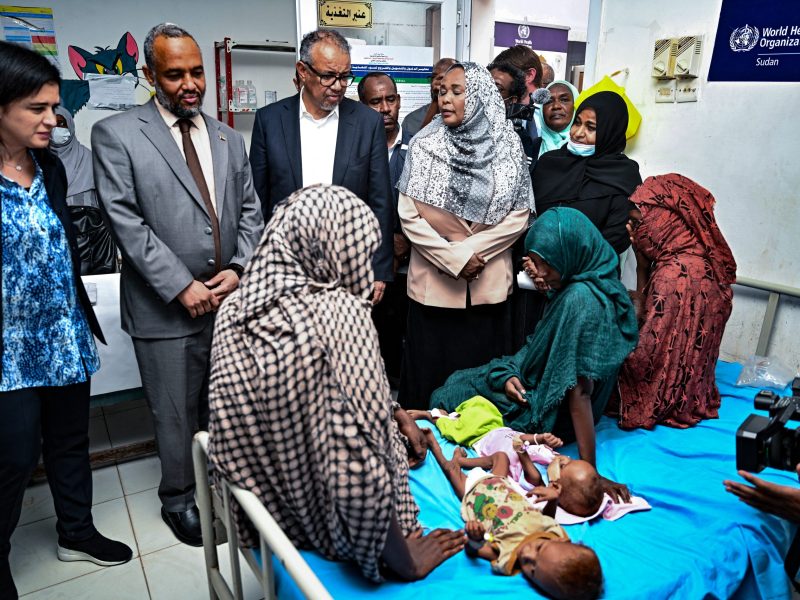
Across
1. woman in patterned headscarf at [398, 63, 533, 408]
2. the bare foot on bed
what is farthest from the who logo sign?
the bare foot on bed

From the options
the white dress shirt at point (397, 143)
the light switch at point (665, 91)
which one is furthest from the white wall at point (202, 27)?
the light switch at point (665, 91)

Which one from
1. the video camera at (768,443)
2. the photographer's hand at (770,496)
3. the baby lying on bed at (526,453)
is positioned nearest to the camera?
the video camera at (768,443)

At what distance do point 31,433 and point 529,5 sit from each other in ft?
24.7

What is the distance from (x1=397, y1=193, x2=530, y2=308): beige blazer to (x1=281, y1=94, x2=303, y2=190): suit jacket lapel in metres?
0.53

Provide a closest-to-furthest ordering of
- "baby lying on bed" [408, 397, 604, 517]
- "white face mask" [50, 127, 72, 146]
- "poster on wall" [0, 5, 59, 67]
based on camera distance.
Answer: "baby lying on bed" [408, 397, 604, 517] < "white face mask" [50, 127, 72, 146] < "poster on wall" [0, 5, 59, 67]

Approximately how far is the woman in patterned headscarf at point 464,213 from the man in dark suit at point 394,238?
0.38 m

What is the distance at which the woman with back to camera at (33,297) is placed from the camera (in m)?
1.96

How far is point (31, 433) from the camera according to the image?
2.07m

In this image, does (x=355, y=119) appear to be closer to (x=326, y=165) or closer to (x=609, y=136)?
(x=326, y=165)

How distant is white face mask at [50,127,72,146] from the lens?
416 centimetres

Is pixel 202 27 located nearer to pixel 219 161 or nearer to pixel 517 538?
pixel 219 161

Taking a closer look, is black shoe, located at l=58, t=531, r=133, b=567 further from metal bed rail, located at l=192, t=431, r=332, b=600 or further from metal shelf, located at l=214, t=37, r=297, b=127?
metal shelf, located at l=214, t=37, r=297, b=127

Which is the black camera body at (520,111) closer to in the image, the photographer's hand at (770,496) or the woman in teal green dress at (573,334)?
the woman in teal green dress at (573,334)

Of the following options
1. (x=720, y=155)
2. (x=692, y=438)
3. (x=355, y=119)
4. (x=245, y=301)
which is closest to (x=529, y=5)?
(x=720, y=155)
